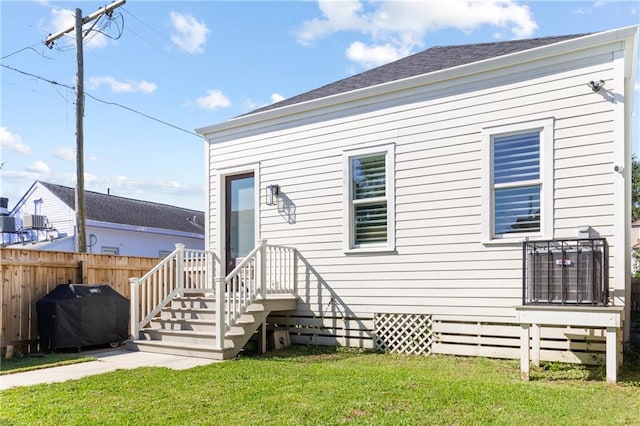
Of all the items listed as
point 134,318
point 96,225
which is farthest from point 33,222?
point 134,318

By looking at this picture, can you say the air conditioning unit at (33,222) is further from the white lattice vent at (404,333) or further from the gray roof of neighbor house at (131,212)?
the white lattice vent at (404,333)

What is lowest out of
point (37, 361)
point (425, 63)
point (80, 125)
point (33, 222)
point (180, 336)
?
point (37, 361)

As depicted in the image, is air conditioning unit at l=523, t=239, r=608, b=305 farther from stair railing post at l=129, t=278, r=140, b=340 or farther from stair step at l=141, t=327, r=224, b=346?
stair railing post at l=129, t=278, r=140, b=340

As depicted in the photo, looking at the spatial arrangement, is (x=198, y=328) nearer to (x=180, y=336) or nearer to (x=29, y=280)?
(x=180, y=336)

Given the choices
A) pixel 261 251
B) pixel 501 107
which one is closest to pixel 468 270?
pixel 501 107

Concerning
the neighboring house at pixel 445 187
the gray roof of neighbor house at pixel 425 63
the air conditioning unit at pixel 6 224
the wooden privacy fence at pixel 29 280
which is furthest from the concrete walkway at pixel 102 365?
the air conditioning unit at pixel 6 224

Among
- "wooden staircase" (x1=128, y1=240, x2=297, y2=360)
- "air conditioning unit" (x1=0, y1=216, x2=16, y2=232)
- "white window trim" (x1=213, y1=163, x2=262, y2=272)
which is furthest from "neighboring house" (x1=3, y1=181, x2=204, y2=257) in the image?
"wooden staircase" (x1=128, y1=240, x2=297, y2=360)

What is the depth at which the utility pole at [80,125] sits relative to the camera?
962 centimetres

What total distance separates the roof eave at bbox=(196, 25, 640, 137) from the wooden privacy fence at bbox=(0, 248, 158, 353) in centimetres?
300

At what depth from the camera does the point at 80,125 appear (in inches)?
397

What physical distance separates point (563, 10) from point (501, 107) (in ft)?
7.53

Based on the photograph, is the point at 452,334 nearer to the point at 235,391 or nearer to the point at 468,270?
the point at 468,270

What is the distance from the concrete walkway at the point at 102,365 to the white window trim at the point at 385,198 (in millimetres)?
2550

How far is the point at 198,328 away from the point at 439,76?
15.7ft
